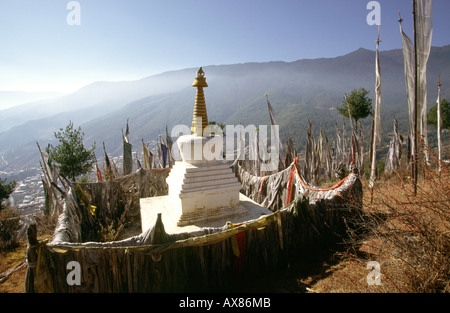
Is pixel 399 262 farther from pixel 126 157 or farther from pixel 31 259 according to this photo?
pixel 126 157

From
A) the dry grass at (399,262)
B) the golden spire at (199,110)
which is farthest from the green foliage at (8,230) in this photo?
the golden spire at (199,110)

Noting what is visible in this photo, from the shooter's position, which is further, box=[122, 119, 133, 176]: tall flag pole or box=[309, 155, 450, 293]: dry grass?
box=[122, 119, 133, 176]: tall flag pole

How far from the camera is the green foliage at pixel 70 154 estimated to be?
13953 millimetres

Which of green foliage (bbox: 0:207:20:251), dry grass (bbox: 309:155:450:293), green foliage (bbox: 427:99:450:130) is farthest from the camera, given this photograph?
green foliage (bbox: 427:99:450:130)

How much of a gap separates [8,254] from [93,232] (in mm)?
2857

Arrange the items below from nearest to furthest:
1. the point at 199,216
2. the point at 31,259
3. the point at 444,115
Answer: the point at 31,259 < the point at 199,216 < the point at 444,115

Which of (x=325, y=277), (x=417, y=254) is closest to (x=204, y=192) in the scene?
(x=325, y=277)

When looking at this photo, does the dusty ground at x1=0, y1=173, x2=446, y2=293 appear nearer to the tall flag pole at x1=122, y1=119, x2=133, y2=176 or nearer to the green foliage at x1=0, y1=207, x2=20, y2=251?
the green foliage at x1=0, y1=207, x2=20, y2=251

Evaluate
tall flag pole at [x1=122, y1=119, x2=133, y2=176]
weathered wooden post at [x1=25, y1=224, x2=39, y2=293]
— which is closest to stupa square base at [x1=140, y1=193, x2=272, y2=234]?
weathered wooden post at [x1=25, y1=224, x2=39, y2=293]

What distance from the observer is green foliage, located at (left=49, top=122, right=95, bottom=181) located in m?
14.0

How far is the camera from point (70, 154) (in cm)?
1411

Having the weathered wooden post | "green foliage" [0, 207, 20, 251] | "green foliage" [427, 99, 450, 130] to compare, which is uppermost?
"green foliage" [427, 99, 450, 130]

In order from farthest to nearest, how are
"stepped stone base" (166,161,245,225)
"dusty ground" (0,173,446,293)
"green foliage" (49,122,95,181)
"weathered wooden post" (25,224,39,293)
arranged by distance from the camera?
"green foliage" (49,122,95,181)
"stepped stone base" (166,161,245,225)
"dusty ground" (0,173,446,293)
"weathered wooden post" (25,224,39,293)

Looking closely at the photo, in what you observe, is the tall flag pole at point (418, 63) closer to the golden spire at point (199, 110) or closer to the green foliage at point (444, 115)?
the golden spire at point (199, 110)
